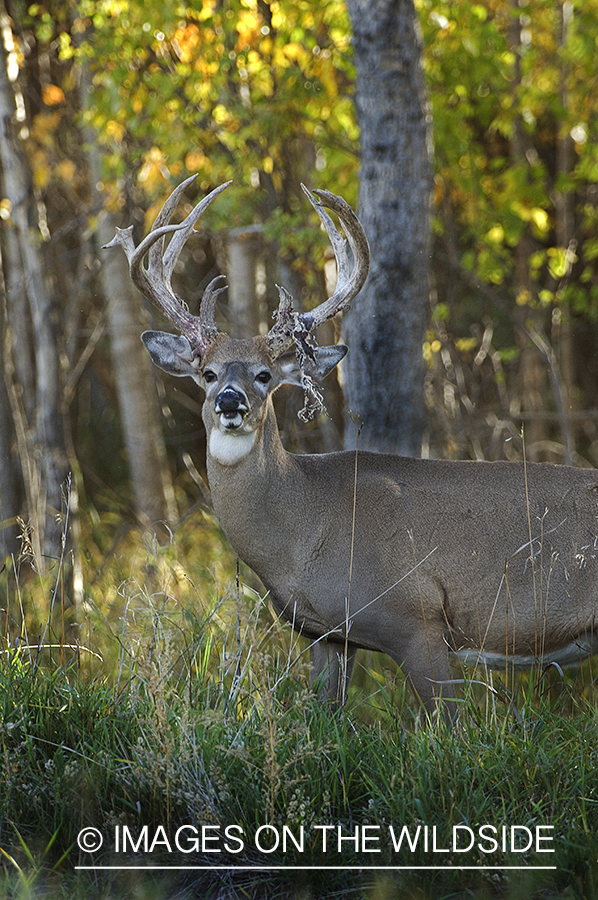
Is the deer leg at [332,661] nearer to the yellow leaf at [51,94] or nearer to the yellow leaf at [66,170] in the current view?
the yellow leaf at [66,170]

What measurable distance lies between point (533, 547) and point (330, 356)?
137cm

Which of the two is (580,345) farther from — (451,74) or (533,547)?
(533,547)

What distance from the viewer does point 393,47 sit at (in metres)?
5.77

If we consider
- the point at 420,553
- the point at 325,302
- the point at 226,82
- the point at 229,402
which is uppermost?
the point at 226,82

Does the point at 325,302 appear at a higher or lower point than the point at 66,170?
lower

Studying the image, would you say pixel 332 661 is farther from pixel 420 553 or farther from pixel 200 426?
pixel 200 426

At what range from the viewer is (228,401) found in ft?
13.7

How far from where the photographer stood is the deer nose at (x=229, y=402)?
417 cm

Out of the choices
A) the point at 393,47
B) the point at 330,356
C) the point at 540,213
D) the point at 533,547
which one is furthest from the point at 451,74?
the point at 533,547

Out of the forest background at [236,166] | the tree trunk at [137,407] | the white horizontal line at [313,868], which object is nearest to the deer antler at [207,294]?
the white horizontal line at [313,868]

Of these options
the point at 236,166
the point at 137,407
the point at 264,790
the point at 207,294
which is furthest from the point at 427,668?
the point at 137,407
